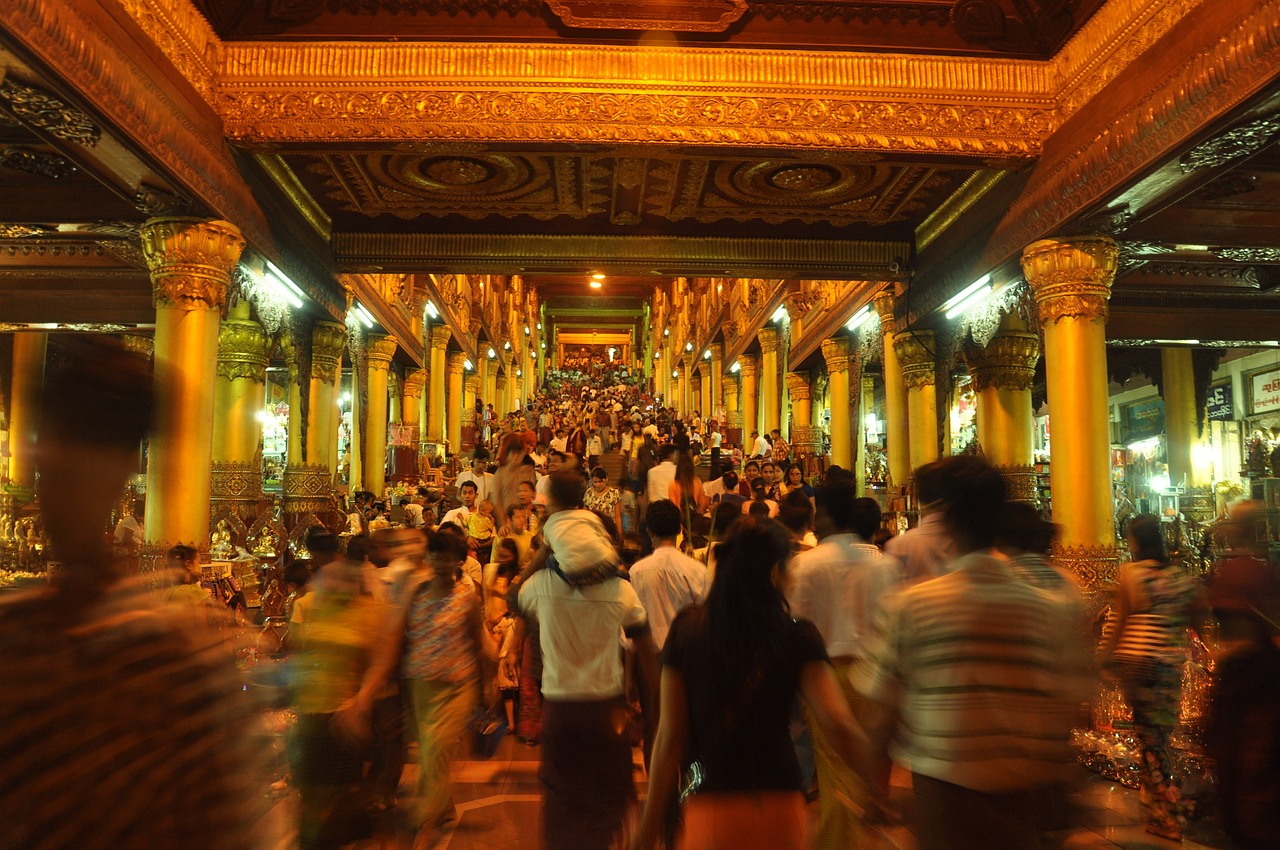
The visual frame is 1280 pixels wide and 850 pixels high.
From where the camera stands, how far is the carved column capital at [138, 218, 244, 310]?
8.73 meters

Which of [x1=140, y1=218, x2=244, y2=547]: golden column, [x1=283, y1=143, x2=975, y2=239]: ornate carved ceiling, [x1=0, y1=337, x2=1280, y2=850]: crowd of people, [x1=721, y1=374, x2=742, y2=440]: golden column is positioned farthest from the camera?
[x1=721, y1=374, x2=742, y2=440]: golden column

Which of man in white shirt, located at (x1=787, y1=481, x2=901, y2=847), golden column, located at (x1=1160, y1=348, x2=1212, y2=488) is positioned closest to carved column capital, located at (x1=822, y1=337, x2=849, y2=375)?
golden column, located at (x1=1160, y1=348, x2=1212, y2=488)

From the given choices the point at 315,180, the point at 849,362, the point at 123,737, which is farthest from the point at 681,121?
the point at 849,362

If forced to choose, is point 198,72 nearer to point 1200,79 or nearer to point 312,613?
point 312,613

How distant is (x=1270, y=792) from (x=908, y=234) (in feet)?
36.8

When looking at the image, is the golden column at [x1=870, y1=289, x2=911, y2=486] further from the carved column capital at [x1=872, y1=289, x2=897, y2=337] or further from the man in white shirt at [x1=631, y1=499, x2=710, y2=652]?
the man in white shirt at [x1=631, y1=499, x2=710, y2=652]

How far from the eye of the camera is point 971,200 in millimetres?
11227

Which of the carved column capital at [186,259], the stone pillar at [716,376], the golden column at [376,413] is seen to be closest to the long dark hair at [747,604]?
the carved column capital at [186,259]

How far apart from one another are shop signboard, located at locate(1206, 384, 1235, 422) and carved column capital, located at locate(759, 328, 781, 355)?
11.1 metres

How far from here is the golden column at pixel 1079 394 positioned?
29.0 ft

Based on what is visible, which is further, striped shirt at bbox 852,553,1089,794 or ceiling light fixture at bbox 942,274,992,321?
ceiling light fixture at bbox 942,274,992,321

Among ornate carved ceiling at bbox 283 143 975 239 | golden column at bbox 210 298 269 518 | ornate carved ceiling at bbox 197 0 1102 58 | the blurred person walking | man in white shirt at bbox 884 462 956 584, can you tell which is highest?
ornate carved ceiling at bbox 197 0 1102 58

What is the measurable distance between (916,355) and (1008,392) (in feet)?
5.03

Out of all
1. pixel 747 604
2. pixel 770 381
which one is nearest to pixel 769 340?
pixel 770 381
